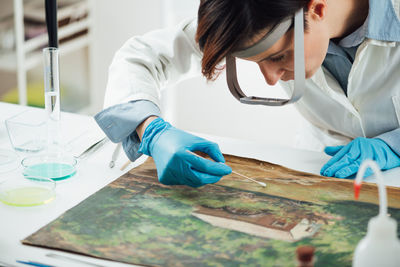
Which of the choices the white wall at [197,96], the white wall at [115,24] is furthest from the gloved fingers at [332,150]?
the white wall at [115,24]

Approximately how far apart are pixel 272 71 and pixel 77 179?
19.7 inches

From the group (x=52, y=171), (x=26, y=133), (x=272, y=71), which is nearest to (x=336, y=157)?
(x=272, y=71)

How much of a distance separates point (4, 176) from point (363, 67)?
917 mm

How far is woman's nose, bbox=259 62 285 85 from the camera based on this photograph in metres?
1.15

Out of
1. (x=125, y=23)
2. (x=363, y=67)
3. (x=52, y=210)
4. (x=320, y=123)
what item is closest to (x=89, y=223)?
(x=52, y=210)

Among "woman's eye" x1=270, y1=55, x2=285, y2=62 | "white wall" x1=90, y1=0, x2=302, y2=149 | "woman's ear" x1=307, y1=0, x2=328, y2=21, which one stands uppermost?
"woman's ear" x1=307, y1=0, x2=328, y2=21

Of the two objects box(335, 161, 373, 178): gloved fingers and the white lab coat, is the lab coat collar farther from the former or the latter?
box(335, 161, 373, 178): gloved fingers

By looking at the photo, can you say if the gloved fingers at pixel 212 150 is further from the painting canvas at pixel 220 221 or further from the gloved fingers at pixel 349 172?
the gloved fingers at pixel 349 172

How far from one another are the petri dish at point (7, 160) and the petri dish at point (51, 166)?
4 cm

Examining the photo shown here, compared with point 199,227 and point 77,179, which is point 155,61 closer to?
point 77,179

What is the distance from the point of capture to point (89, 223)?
926 millimetres

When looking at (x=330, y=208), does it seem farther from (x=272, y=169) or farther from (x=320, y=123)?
(x=320, y=123)

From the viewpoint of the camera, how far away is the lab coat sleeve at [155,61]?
136 cm

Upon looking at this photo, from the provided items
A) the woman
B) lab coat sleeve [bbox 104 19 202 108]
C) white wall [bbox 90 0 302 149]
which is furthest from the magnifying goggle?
white wall [bbox 90 0 302 149]
